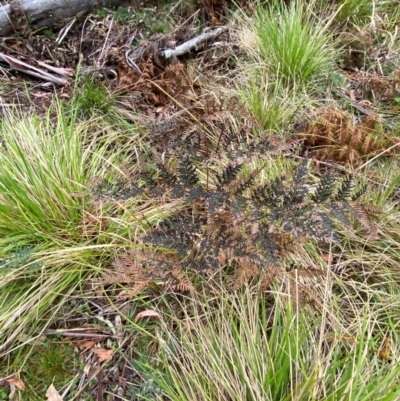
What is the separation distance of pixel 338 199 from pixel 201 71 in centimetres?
205

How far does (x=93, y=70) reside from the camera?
325cm

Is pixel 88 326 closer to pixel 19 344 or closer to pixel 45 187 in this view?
pixel 19 344

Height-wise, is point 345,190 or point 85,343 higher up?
point 345,190

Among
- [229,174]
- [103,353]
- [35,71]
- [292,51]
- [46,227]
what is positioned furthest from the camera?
[35,71]

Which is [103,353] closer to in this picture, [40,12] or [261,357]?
[261,357]

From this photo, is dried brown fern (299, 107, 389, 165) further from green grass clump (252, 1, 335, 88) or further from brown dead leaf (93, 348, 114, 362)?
brown dead leaf (93, 348, 114, 362)

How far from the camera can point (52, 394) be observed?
174cm

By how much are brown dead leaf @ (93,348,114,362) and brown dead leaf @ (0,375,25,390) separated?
0.32m

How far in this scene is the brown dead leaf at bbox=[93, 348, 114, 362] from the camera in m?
1.86

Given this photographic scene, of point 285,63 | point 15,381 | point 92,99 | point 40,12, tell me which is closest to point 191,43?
point 285,63

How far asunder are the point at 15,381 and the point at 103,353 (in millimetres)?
375

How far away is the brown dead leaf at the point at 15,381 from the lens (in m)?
1.79

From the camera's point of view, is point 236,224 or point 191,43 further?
point 191,43

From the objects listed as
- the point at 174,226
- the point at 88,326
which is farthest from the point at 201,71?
the point at 88,326
